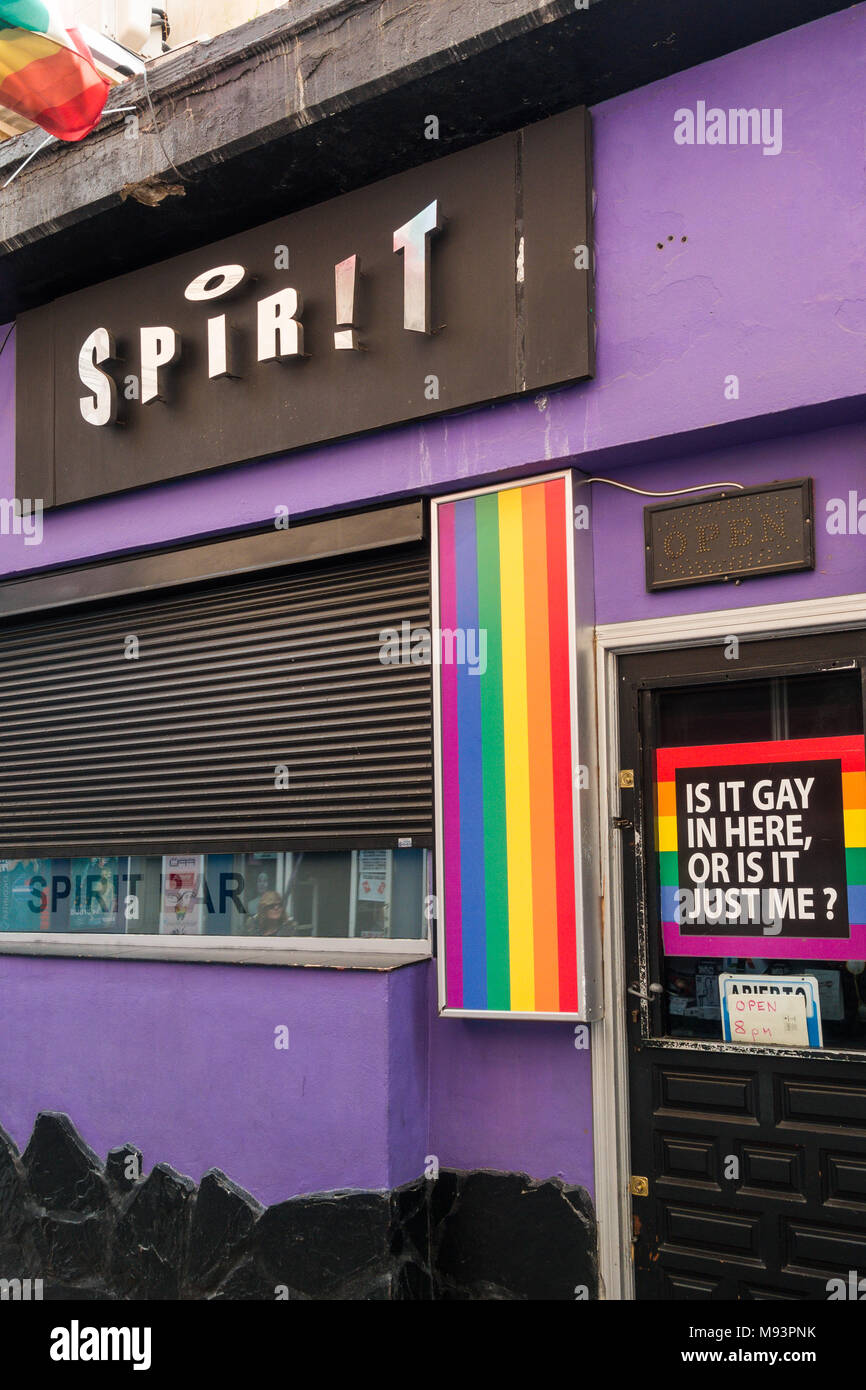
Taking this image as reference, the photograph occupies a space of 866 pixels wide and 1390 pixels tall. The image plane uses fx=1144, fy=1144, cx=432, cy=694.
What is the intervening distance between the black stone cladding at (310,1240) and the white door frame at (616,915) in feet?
0.31

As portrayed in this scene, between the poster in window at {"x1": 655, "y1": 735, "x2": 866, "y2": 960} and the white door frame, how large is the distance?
19 centimetres

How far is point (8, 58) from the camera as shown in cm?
493

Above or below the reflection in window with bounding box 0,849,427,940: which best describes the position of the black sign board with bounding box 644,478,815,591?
above

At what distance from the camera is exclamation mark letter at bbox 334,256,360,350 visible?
4957 millimetres

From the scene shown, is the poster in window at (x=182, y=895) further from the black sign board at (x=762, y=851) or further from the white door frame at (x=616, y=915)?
the black sign board at (x=762, y=851)

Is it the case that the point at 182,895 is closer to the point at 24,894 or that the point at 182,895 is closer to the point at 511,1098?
the point at 24,894

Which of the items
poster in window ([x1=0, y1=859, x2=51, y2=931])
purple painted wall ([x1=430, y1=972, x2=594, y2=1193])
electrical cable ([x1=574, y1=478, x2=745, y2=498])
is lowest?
purple painted wall ([x1=430, y1=972, x2=594, y2=1193])

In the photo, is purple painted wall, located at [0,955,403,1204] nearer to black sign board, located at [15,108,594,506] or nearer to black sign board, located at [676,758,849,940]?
black sign board, located at [676,758,849,940]

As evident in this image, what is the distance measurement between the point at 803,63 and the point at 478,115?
1292 millimetres

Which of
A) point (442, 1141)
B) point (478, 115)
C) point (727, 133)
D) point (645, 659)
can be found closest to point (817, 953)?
point (645, 659)

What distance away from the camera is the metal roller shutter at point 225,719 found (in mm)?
5055

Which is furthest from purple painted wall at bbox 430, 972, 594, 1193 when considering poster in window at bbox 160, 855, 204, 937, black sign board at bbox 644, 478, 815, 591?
black sign board at bbox 644, 478, 815, 591

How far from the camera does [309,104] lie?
482cm

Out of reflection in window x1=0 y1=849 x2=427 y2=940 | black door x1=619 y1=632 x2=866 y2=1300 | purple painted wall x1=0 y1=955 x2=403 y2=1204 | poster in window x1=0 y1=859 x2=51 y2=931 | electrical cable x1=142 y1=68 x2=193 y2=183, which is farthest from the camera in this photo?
poster in window x1=0 y1=859 x2=51 y2=931
